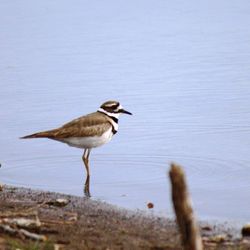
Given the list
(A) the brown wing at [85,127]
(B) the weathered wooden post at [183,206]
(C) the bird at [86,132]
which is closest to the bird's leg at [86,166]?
(C) the bird at [86,132]

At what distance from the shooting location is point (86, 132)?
31.3 ft

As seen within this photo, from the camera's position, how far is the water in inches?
349

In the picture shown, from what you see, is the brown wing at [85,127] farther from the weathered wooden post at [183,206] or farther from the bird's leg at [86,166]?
the weathered wooden post at [183,206]

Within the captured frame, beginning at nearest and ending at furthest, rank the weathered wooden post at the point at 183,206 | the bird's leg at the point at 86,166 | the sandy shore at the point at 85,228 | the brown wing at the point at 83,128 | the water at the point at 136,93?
1. the weathered wooden post at the point at 183,206
2. the sandy shore at the point at 85,228
3. the bird's leg at the point at 86,166
4. the water at the point at 136,93
5. the brown wing at the point at 83,128

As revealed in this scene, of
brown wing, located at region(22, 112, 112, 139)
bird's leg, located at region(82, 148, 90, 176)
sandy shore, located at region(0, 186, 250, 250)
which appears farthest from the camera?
brown wing, located at region(22, 112, 112, 139)

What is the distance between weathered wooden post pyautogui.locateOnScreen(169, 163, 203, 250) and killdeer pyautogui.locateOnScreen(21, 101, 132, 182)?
4765mm

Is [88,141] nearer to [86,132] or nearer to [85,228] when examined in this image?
[86,132]

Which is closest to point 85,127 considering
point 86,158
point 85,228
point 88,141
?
point 88,141

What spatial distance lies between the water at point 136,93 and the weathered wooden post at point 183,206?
318cm

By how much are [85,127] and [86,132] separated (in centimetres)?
9

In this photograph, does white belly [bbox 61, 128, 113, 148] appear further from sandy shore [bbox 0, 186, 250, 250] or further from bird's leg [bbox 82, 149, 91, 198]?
sandy shore [bbox 0, 186, 250, 250]

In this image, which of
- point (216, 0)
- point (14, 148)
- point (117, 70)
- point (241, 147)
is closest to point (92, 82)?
point (117, 70)

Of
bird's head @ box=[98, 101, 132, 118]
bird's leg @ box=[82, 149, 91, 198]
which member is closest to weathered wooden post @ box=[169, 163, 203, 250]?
bird's leg @ box=[82, 149, 91, 198]

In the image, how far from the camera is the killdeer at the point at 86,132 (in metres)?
9.44
